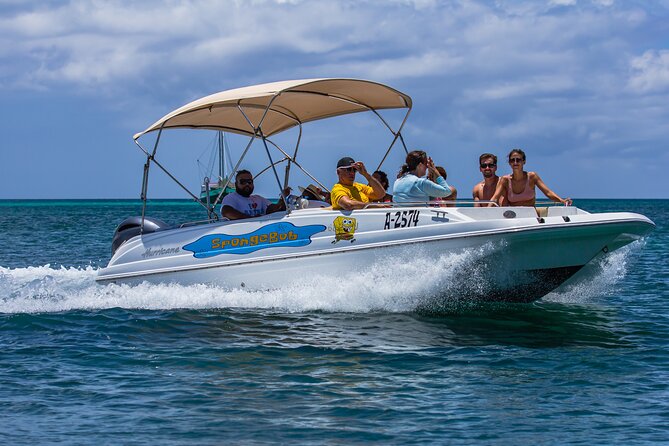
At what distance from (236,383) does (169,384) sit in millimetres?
607

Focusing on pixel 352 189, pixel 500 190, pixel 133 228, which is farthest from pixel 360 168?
pixel 133 228

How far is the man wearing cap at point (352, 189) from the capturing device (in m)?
10.9

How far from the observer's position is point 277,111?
44.0 ft

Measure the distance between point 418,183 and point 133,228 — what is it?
4637mm

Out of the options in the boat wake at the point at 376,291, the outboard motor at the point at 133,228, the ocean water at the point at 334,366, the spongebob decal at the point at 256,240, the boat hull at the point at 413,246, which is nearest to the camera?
the ocean water at the point at 334,366

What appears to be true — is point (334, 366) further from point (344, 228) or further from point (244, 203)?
point (244, 203)

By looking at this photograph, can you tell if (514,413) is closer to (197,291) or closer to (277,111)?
(197,291)

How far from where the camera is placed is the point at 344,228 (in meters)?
10.8

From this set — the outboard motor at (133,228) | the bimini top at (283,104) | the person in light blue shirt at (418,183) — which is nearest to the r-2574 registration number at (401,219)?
the person in light blue shirt at (418,183)

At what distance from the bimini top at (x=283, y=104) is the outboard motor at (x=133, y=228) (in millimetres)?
1314

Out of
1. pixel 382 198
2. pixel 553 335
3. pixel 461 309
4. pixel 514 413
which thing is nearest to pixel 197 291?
pixel 382 198

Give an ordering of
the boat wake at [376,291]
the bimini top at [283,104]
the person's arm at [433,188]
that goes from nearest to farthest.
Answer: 1. the boat wake at [376,291]
2. the person's arm at [433,188]
3. the bimini top at [283,104]

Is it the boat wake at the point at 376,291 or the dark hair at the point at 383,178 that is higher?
the dark hair at the point at 383,178

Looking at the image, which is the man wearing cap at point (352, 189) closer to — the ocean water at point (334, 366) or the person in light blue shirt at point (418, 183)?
the person in light blue shirt at point (418, 183)
